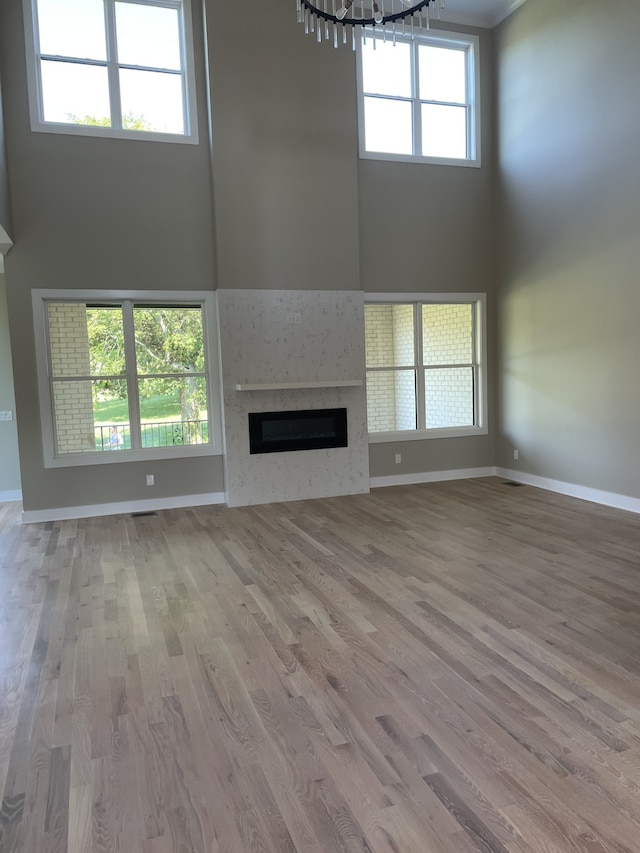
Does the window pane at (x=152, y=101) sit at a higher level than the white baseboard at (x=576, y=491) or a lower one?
higher

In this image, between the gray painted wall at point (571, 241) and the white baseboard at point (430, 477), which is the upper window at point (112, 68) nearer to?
the gray painted wall at point (571, 241)

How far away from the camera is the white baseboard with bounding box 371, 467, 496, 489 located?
7.08 meters

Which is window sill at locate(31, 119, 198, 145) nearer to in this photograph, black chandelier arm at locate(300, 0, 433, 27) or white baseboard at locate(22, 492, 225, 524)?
black chandelier arm at locate(300, 0, 433, 27)

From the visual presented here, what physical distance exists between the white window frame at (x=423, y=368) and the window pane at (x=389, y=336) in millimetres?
67

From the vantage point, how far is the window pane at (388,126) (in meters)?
6.74

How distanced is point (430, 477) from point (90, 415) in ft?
13.5

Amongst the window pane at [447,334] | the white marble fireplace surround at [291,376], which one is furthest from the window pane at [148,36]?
the window pane at [447,334]

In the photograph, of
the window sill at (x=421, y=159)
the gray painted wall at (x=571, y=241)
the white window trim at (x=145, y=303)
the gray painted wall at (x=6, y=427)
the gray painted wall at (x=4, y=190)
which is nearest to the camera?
the gray painted wall at (x=4, y=190)

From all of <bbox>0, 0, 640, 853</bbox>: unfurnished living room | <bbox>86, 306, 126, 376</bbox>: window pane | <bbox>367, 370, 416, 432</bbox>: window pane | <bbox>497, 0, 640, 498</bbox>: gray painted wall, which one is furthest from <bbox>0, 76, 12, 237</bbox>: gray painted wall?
<bbox>497, 0, 640, 498</bbox>: gray painted wall

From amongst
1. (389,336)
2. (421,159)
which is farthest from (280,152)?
(389,336)

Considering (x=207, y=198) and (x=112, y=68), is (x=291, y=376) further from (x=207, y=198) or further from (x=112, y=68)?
(x=112, y=68)

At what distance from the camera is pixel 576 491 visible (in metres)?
6.07

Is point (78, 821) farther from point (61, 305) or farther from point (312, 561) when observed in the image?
point (61, 305)

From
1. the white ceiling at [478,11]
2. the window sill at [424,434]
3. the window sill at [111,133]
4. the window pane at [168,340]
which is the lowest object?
the window sill at [424,434]
